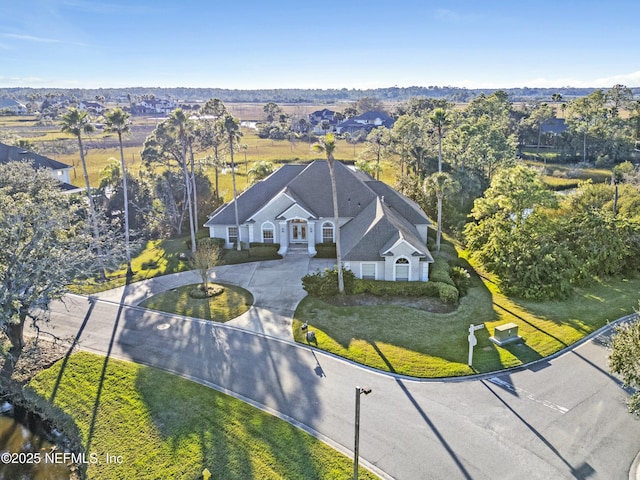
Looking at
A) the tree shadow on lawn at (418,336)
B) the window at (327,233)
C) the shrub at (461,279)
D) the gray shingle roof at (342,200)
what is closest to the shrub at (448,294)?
the tree shadow on lawn at (418,336)

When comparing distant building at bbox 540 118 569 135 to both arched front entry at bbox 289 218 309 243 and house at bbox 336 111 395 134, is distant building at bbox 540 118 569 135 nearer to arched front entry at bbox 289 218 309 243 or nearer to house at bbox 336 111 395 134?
house at bbox 336 111 395 134

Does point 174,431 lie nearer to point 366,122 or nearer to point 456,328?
point 456,328

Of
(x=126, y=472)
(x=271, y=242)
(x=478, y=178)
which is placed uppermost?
(x=478, y=178)

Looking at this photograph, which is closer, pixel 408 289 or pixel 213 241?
pixel 408 289

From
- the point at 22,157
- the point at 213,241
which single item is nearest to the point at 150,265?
the point at 213,241

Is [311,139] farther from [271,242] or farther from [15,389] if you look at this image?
[15,389]

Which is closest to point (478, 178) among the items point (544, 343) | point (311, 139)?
point (544, 343)
